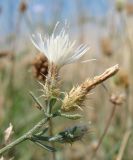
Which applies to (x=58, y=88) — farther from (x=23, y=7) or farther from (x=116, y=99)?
(x=23, y=7)

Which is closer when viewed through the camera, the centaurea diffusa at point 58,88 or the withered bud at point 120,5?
the centaurea diffusa at point 58,88

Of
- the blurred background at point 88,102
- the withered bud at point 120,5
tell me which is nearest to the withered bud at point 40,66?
the blurred background at point 88,102

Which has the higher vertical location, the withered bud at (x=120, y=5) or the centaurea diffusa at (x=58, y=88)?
the centaurea diffusa at (x=58, y=88)

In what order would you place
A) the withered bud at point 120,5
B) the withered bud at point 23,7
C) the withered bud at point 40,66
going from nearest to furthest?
the withered bud at point 40,66 < the withered bud at point 23,7 < the withered bud at point 120,5

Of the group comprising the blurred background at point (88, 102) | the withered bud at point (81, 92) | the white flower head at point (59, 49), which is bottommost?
the blurred background at point (88, 102)

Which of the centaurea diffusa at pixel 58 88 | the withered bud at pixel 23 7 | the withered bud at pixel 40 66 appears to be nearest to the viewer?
the centaurea diffusa at pixel 58 88

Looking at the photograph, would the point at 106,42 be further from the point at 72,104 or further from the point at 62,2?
the point at 72,104

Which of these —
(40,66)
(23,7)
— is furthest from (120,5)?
(40,66)

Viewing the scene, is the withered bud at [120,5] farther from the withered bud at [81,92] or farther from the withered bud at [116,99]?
the withered bud at [81,92]
